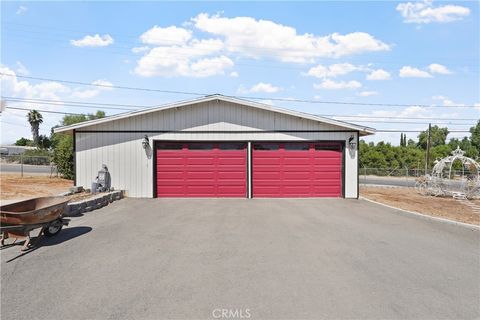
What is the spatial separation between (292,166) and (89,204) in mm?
8310

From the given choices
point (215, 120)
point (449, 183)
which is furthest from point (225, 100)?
point (449, 183)

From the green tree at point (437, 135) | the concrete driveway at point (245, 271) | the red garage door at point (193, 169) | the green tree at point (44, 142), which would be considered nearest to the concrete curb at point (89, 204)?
the concrete driveway at point (245, 271)

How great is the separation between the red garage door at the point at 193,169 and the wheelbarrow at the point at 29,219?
6.62 meters

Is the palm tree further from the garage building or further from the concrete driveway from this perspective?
the concrete driveway

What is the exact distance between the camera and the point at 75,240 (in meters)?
6.67

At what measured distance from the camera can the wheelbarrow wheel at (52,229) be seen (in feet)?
22.2

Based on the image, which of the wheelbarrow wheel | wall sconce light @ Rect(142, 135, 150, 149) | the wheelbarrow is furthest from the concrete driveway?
wall sconce light @ Rect(142, 135, 150, 149)

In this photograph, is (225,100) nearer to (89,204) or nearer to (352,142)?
(352,142)

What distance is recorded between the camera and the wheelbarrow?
5871 millimetres

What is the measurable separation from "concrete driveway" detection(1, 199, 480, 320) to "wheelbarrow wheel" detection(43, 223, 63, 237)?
0.15 m

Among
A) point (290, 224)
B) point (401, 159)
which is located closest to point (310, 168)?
point (290, 224)

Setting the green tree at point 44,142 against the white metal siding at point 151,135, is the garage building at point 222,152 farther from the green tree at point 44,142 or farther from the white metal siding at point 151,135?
the green tree at point 44,142

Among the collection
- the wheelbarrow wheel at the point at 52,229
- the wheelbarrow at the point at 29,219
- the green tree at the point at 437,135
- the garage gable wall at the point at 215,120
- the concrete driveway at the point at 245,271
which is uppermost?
the green tree at the point at 437,135

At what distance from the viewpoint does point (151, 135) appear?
44.9ft
